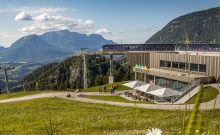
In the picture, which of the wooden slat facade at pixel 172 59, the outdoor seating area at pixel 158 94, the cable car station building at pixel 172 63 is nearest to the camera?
the outdoor seating area at pixel 158 94

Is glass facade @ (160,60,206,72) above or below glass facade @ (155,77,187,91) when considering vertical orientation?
above

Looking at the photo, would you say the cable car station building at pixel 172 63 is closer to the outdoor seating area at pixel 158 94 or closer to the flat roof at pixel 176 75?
the flat roof at pixel 176 75

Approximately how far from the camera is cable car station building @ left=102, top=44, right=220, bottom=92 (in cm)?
5753

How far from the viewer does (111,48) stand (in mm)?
98062

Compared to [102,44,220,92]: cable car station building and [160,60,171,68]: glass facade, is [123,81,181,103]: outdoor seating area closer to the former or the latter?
[102,44,220,92]: cable car station building

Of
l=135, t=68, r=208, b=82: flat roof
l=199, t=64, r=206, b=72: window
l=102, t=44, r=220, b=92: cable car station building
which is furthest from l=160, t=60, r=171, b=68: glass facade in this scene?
l=199, t=64, r=206, b=72: window

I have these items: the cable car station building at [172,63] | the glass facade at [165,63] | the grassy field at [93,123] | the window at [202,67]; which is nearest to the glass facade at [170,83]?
the cable car station building at [172,63]

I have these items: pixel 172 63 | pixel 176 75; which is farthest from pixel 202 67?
pixel 172 63

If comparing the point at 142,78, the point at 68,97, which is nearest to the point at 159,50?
the point at 142,78

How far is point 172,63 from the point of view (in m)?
70.9

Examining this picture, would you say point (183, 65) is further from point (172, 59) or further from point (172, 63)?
point (172, 63)

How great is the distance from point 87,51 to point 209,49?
37476 millimetres

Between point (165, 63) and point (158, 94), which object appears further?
point (165, 63)

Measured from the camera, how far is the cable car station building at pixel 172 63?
5753 centimetres
